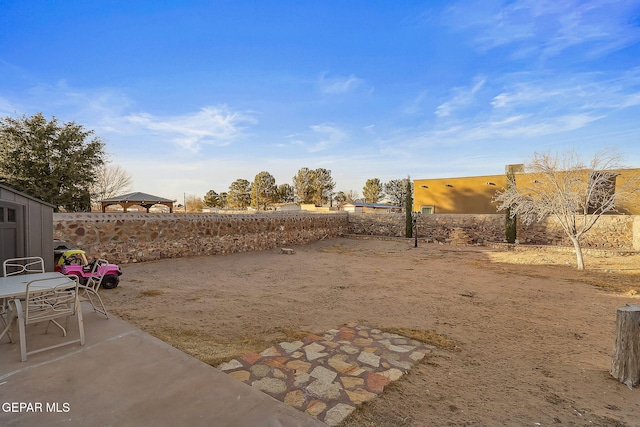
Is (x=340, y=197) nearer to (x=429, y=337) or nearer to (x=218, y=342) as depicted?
(x=429, y=337)

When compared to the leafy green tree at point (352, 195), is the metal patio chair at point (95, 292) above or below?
below

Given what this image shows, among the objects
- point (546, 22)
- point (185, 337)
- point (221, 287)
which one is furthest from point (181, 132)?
point (546, 22)

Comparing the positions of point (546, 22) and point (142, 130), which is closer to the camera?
point (546, 22)

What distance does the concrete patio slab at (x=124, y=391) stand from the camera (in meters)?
1.84

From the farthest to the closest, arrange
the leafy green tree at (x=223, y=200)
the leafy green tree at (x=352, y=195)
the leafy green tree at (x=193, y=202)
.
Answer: the leafy green tree at (x=352, y=195), the leafy green tree at (x=223, y=200), the leafy green tree at (x=193, y=202)

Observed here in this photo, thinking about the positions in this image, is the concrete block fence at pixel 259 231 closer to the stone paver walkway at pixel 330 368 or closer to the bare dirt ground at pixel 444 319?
the bare dirt ground at pixel 444 319

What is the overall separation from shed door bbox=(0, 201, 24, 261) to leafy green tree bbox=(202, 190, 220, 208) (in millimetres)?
51165

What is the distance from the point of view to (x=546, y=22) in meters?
8.59

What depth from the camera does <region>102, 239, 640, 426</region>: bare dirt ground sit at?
2512mm

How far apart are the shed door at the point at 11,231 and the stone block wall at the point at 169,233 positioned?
15.5ft

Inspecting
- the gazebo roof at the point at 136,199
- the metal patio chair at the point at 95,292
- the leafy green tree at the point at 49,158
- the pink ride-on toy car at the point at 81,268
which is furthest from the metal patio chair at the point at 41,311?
the leafy green tree at the point at 49,158

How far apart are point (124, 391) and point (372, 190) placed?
171ft

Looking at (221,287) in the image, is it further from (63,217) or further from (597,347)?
(597,347)

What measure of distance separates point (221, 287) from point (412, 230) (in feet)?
50.5
